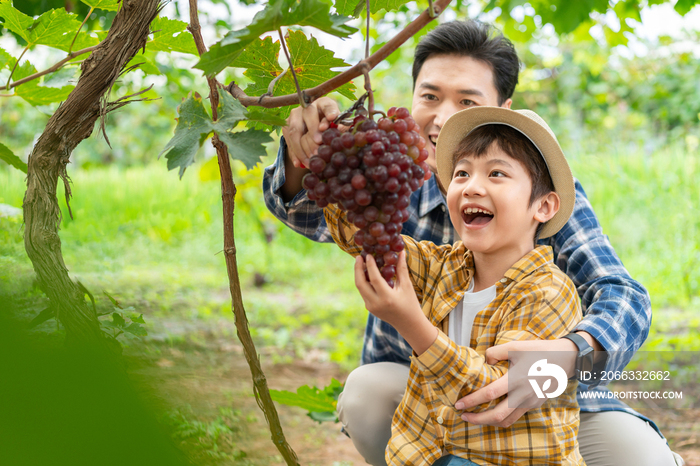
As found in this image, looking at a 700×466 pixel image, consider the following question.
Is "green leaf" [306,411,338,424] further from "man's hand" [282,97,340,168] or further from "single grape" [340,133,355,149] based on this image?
"single grape" [340,133,355,149]

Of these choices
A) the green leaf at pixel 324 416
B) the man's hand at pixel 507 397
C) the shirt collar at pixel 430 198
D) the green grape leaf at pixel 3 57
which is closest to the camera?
the man's hand at pixel 507 397

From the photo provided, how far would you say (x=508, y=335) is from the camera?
1.10 meters

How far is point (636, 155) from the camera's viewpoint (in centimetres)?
586

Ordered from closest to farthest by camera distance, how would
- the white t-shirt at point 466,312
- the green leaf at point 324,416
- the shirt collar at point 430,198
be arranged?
the white t-shirt at point 466,312, the shirt collar at point 430,198, the green leaf at point 324,416

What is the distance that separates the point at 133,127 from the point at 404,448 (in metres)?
8.35

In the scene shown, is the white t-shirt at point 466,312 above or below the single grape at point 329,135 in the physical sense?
below

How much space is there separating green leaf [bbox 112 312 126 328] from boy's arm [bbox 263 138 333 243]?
526 millimetres

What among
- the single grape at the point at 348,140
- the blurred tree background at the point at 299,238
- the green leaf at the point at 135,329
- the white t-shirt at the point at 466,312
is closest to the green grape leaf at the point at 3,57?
the blurred tree background at the point at 299,238

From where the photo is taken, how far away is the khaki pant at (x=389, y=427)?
146 cm

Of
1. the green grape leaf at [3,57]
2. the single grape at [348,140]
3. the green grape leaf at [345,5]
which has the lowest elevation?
the single grape at [348,140]

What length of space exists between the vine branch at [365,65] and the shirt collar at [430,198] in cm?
105

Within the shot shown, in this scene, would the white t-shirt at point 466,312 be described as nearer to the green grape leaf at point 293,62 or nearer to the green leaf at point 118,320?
the green grape leaf at point 293,62

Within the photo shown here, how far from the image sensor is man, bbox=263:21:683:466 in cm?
126

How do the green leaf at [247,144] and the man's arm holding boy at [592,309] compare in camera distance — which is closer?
the green leaf at [247,144]
